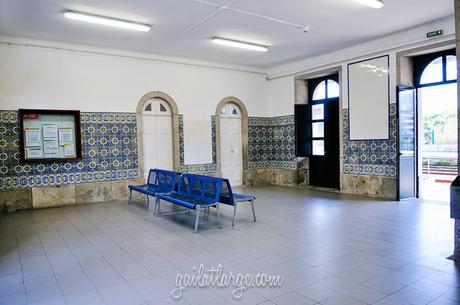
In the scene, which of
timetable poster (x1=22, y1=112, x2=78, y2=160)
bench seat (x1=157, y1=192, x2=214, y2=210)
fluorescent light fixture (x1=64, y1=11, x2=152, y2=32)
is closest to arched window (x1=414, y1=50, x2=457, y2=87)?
bench seat (x1=157, y1=192, x2=214, y2=210)

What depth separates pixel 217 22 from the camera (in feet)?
20.3

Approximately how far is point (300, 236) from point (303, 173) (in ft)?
17.0

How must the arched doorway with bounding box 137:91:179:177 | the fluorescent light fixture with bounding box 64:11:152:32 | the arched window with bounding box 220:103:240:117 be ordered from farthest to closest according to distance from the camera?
the arched window with bounding box 220:103:240:117 < the arched doorway with bounding box 137:91:179:177 < the fluorescent light fixture with bounding box 64:11:152:32

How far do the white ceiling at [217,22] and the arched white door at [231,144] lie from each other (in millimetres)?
1928

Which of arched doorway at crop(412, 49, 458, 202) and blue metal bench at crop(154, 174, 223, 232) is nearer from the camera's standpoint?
blue metal bench at crop(154, 174, 223, 232)

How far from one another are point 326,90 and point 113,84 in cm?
536

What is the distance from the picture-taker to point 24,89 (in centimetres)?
Result: 670

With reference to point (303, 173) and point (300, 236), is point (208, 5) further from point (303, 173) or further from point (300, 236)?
point (303, 173)

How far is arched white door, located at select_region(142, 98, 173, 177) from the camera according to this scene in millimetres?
8133

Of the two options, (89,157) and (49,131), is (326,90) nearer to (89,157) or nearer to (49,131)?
(89,157)

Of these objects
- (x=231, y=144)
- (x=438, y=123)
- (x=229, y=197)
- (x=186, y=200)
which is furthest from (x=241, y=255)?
(x=438, y=123)

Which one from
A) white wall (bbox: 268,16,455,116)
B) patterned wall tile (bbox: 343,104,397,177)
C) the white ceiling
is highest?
the white ceiling

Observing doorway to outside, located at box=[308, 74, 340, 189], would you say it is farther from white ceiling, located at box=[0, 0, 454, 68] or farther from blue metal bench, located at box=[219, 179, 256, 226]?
blue metal bench, located at box=[219, 179, 256, 226]

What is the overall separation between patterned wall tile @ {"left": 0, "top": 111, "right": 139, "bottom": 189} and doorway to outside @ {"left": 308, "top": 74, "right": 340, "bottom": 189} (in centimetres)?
474
